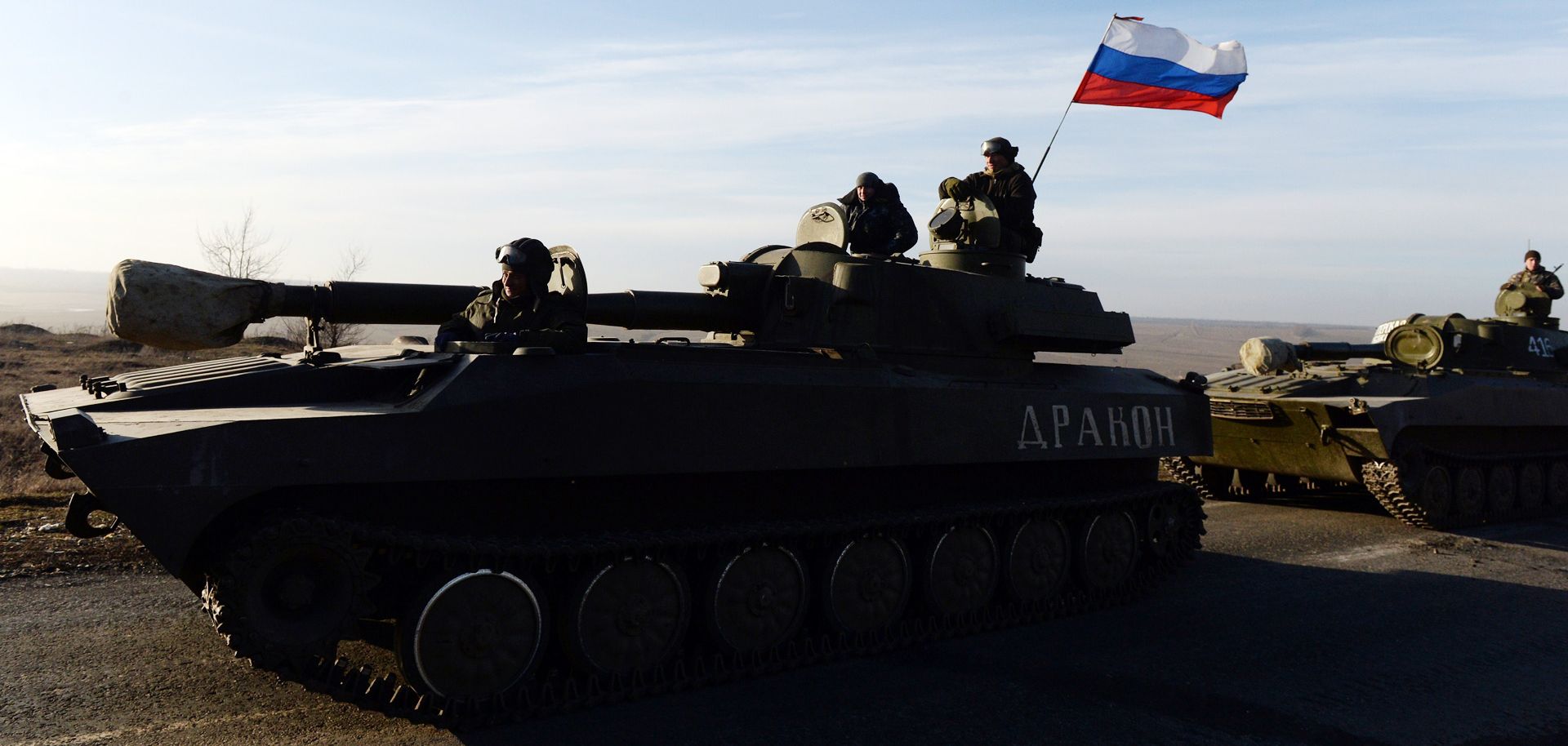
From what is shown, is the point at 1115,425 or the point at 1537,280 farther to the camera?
the point at 1537,280

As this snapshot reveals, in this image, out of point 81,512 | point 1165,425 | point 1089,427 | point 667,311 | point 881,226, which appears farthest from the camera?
point 1165,425

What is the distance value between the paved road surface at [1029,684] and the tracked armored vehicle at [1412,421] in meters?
3.88

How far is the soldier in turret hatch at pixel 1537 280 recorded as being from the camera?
17.8 metres

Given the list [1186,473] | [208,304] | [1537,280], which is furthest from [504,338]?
[1537,280]

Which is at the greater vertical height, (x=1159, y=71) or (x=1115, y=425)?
(x=1159, y=71)

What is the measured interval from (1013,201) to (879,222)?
146cm

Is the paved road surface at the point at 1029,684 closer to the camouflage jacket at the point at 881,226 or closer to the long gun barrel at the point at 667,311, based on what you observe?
the long gun barrel at the point at 667,311

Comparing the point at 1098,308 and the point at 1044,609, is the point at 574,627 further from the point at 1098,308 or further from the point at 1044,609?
the point at 1098,308

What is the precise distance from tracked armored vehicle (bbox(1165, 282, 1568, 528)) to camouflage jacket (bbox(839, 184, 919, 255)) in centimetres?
607

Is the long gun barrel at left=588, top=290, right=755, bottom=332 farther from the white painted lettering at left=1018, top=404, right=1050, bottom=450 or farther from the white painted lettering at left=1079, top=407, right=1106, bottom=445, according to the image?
the white painted lettering at left=1079, top=407, right=1106, bottom=445

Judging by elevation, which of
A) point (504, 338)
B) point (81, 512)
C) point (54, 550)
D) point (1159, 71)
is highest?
point (1159, 71)

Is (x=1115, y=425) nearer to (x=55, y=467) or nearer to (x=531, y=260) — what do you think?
(x=531, y=260)

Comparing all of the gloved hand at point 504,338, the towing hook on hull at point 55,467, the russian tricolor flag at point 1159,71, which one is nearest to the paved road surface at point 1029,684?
the towing hook on hull at point 55,467

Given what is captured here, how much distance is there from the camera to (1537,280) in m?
17.9
